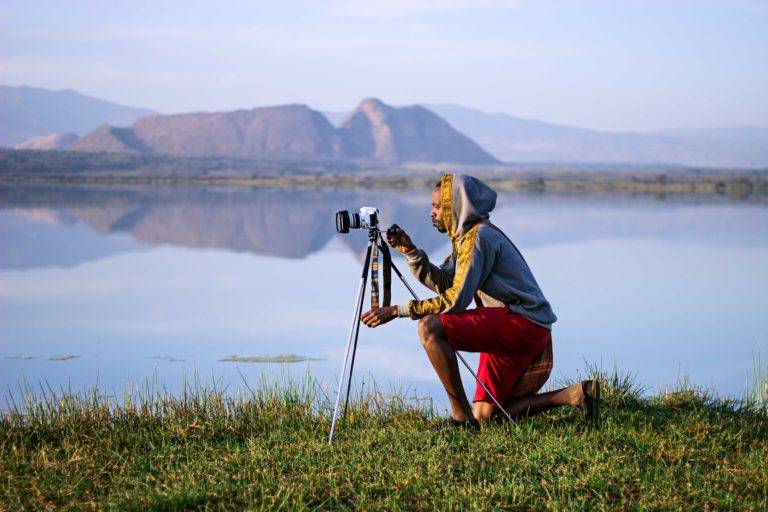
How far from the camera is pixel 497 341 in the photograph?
183 inches

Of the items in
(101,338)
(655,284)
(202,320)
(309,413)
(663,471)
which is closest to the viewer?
(663,471)

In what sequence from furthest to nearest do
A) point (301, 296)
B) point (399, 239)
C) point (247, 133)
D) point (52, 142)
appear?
point (52, 142) → point (247, 133) → point (301, 296) → point (399, 239)

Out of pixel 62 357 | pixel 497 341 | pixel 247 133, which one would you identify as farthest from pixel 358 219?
pixel 247 133

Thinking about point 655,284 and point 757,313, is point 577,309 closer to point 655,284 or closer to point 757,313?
point 757,313

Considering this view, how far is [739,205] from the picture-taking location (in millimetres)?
34719

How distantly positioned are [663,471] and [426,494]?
99cm

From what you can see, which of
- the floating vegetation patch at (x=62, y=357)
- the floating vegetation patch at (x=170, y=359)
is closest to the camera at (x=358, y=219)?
the floating vegetation patch at (x=170, y=359)

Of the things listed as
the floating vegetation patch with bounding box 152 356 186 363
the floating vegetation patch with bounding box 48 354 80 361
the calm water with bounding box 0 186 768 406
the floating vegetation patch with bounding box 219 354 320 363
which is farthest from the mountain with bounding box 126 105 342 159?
the floating vegetation patch with bounding box 219 354 320 363

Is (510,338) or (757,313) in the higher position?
(510,338)

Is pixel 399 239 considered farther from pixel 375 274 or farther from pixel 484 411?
pixel 484 411

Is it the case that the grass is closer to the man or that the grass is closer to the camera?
the man

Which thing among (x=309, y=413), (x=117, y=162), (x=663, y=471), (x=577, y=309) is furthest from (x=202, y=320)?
(x=117, y=162)

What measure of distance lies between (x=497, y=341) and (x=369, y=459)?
839 mm

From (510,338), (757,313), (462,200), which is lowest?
(757,313)
